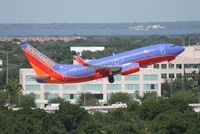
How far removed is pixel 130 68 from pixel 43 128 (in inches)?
1541

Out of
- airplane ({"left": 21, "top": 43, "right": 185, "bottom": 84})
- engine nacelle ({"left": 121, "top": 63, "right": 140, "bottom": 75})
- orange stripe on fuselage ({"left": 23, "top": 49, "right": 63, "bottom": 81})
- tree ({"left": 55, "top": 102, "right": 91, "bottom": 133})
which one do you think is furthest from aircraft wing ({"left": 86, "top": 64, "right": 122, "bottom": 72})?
→ tree ({"left": 55, "top": 102, "right": 91, "bottom": 133})

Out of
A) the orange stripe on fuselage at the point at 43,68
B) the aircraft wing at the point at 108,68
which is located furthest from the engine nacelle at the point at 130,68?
the orange stripe on fuselage at the point at 43,68

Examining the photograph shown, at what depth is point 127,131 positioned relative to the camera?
509 feet

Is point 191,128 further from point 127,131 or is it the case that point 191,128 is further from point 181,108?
point 181,108

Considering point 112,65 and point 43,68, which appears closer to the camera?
point 112,65

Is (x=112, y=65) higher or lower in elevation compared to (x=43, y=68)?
lower

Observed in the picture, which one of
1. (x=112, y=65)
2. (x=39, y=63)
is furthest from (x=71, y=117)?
(x=112, y=65)

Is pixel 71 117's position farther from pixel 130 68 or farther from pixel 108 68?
pixel 130 68

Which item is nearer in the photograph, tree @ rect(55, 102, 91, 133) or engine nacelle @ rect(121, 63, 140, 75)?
engine nacelle @ rect(121, 63, 140, 75)

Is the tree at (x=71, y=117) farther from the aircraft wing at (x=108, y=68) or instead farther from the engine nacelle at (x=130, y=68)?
the engine nacelle at (x=130, y=68)

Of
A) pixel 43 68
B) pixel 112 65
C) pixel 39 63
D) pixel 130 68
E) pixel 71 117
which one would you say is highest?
pixel 39 63

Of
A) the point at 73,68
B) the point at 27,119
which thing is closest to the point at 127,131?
the point at 27,119

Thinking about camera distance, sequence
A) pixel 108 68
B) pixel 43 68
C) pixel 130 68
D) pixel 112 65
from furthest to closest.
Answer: pixel 43 68, pixel 112 65, pixel 108 68, pixel 130 68

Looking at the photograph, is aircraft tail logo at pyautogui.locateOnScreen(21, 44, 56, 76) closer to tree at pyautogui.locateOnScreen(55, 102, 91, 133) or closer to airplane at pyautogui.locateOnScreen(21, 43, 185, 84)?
airplane at pyautogui.locateOnScreen(21, 43, 185, 84)
